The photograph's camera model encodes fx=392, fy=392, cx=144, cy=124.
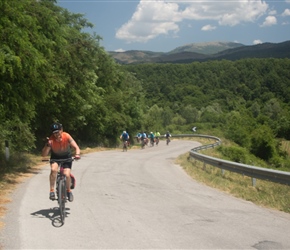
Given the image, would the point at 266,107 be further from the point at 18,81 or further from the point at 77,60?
the point at 18,81

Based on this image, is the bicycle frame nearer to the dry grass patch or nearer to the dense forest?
the dense forest

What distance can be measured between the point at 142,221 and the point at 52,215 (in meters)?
1.90

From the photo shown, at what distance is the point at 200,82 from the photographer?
17825 centimetres

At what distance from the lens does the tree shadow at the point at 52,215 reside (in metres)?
7.35

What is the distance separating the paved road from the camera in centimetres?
621

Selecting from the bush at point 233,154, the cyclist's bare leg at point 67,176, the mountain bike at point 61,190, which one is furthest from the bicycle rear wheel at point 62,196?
the bush at point 233,154

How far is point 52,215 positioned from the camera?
801 centimetres

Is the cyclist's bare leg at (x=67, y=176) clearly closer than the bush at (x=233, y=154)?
Yes

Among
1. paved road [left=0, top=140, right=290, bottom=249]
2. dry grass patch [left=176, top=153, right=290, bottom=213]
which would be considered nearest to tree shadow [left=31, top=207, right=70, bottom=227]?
paved road [left=0, top=140, right=290, bottom=249]

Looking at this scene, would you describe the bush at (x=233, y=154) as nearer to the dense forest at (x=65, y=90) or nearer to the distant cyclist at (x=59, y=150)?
the dense forest at (x=65, y=90)

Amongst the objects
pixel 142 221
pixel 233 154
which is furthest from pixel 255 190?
pixel 233 154

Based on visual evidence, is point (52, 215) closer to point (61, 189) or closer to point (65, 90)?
point (61, 189)

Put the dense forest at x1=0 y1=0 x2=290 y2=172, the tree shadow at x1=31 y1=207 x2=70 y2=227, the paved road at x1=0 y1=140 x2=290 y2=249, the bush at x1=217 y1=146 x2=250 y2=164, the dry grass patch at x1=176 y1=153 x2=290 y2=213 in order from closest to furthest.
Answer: the paved road at x1=0 y1=140 x2=290 y2=249, the tree shadow at x1=31 y1=207 x2=70 y2=227, the dry grass patch at x1=176 y1=153 x2=290 y2=213, the dense forest at x1=0 y1=0 x2=290 y2=172, the bush at x1=217 y1=146 x2=250 y2=164

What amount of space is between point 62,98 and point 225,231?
17.1 m
